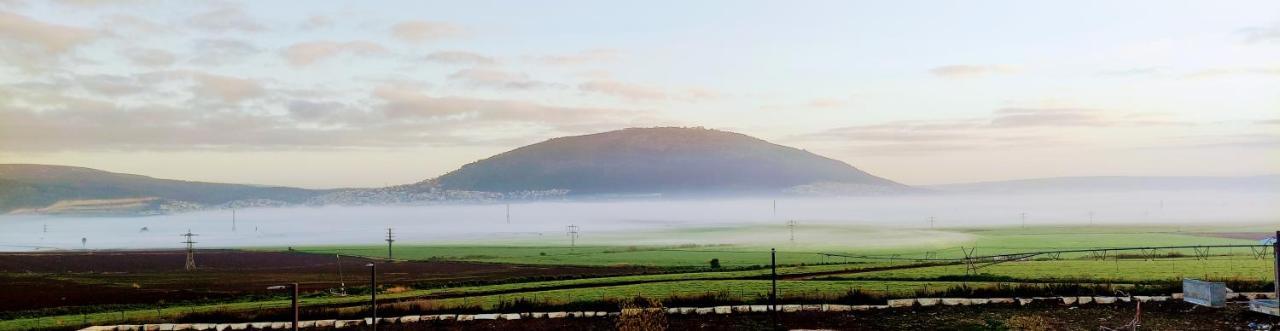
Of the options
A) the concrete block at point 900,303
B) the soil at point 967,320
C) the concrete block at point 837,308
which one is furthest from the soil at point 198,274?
the concrete block at point 900,303

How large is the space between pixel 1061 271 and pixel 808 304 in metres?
22.8

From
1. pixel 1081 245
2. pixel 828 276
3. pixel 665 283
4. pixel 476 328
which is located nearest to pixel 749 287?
pixel 665 283

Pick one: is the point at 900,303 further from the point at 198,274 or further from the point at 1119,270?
the point at 198,274

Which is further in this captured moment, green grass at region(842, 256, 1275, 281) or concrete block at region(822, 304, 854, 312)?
green grass at region(842, 256, 1275, 281)

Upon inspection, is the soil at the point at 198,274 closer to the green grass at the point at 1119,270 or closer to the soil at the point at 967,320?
the green grass at the point at 1119,270

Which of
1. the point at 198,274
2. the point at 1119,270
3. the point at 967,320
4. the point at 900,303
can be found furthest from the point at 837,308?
the point at 198,274

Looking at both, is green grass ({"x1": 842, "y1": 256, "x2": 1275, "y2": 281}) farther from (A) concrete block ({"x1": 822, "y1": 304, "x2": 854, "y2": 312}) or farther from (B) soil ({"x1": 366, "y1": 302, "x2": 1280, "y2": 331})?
(A) concrete block ({"x1": 822, "y1": 304, "x2": 854, "y2": 312})

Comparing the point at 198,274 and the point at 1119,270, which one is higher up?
the point at 1119,270

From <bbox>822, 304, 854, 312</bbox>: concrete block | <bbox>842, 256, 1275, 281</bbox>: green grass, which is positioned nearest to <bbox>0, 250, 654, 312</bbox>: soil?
<bbox>842, 256, 1275, 281</bbox>: green grass

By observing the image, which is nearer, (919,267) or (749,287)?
(749,287)

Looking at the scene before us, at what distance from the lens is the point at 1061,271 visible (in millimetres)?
54562

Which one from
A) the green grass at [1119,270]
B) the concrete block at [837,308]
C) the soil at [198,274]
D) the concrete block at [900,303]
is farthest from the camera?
the soil at [198,274]

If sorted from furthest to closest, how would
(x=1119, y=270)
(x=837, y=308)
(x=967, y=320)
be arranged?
1. (x=1119, y=270)
2. (x=837, y=308)
3. (x=967, y=320)

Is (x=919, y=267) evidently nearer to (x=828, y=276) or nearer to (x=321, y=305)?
(x=828, y=276)
